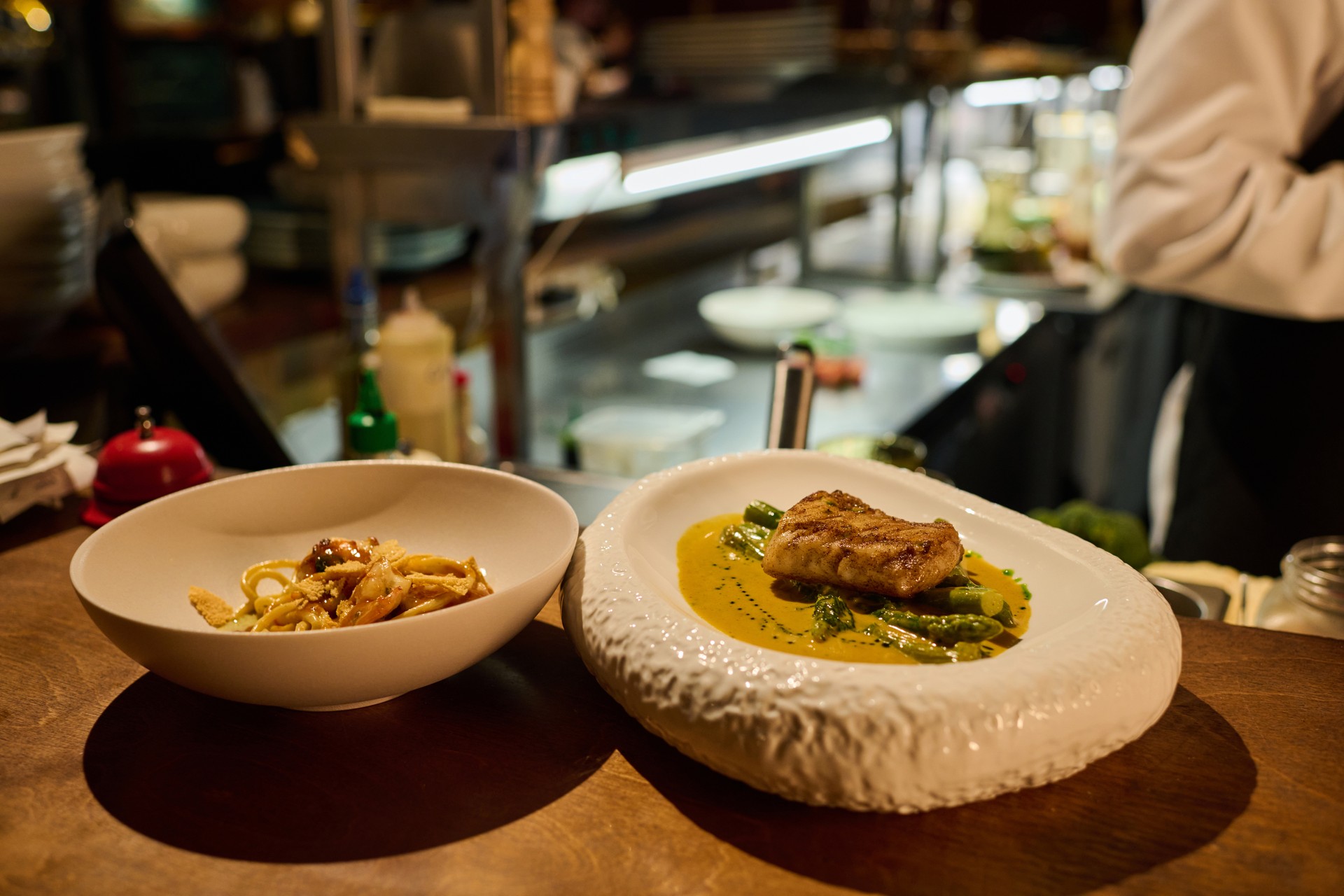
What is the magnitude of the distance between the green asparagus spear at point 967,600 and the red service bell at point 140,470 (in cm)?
84

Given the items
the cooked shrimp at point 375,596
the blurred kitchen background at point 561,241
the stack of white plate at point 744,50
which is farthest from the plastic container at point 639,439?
the stack of white plate at point 744,50

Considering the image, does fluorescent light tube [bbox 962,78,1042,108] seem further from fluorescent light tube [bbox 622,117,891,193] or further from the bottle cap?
the bottle cap

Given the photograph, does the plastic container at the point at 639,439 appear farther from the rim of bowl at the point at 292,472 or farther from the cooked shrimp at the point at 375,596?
the cooked shrimp at the point at 375,596

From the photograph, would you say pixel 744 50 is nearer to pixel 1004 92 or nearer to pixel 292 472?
pixel 1004 92

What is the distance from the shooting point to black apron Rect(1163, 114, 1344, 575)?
1938 mm

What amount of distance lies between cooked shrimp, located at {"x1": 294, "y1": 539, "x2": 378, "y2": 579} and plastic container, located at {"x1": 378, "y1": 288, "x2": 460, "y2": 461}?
0.80 meters

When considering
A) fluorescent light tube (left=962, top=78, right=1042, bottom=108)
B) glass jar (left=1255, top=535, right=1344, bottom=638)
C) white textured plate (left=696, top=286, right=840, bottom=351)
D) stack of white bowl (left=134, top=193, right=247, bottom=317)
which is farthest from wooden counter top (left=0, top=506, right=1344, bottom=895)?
fluorescent light tube (left=962, top=78, right=1042, bottom=108)

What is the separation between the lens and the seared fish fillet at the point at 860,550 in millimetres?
802

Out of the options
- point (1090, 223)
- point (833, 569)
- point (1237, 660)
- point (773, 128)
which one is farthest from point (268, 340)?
point (1090, 223)

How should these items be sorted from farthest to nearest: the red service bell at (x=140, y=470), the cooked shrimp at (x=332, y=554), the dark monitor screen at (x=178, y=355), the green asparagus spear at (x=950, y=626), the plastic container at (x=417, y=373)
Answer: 1. the plastic container at (x=417, y=373)
2. the dark monitor screen at (x=178, y=355)
3. the red service bell at (x=140, y=470)
4. the cooked shrimp at (x=332, y=554)
5. the green asparagus spear at (x=950, y=626)

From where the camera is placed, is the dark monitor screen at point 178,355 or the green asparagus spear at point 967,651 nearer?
the green asparagus spear at point 967,651

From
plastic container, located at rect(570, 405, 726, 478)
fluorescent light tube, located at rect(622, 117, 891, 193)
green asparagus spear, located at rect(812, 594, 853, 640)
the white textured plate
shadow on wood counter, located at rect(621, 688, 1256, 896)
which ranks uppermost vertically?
fluorescent light tube, located at rect(622, 117, 891, 193)

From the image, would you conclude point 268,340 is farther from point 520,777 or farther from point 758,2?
point 758,2

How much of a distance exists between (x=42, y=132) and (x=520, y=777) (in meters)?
1.79
